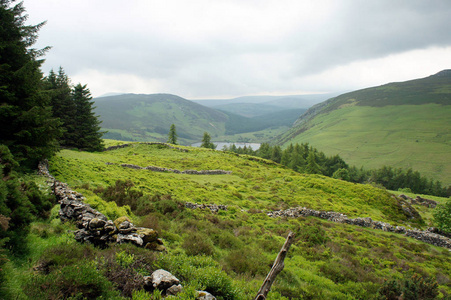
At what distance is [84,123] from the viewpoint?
38938 mm

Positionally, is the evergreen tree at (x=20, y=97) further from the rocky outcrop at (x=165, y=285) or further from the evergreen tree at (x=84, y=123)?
the evergreen tree at (x=84, y=123)

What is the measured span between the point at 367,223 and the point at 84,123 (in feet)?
150

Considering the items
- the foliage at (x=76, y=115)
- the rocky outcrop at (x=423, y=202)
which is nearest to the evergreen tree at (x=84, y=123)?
the foliage at (x=76, y=115)

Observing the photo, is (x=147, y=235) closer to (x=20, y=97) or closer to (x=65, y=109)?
(x=20, y=97)

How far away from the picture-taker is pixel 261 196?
24.7 m

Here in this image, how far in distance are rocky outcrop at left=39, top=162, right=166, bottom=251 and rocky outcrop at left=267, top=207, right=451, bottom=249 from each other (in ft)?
42.4

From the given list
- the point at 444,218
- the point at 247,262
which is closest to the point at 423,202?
the point at 444,218

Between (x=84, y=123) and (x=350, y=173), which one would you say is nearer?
(x=84, y=123)

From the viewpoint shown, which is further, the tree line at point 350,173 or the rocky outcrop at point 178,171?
the tree line at point 350,173

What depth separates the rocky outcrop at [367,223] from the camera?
19422mm

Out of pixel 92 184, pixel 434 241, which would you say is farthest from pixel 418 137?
pixel 92 184

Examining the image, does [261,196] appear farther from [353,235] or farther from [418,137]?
[418,137]

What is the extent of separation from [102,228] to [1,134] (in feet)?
38.7

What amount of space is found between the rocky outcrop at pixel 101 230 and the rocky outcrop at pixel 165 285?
192 cm
